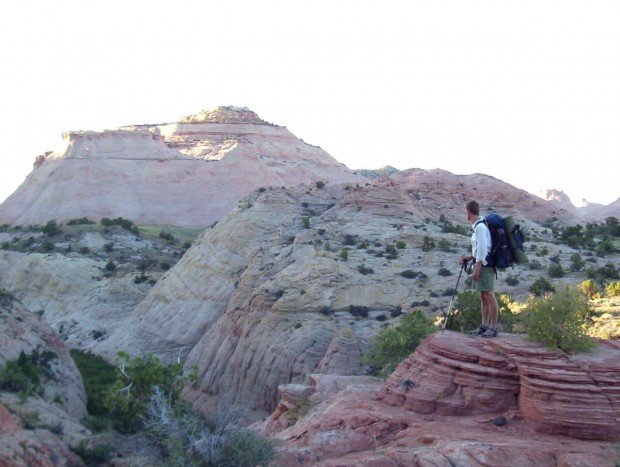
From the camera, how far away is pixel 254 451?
9367 mm

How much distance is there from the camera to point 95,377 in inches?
896

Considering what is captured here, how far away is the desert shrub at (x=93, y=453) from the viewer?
1094cm

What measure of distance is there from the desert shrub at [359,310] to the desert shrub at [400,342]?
5.77 metres

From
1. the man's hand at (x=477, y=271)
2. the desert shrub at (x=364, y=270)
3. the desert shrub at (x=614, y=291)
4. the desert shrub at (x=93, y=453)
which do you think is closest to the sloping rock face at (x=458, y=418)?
the man's hand at (x=477, y=271)

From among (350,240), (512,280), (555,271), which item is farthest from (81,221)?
(555,271)

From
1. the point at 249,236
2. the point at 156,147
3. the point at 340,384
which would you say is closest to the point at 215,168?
the point at 156,147

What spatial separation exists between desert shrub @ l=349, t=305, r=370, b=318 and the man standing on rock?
379 inches

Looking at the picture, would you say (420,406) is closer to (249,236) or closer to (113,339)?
(249,236)

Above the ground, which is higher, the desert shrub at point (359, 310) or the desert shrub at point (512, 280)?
the desert shrub at point (512, 280)

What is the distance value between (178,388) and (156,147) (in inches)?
2247

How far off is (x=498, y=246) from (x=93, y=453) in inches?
257

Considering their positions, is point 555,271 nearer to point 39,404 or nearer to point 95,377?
point 95,377

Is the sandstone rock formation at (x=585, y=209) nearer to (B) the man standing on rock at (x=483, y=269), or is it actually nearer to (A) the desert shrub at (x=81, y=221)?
(A) the desert shrub at (x=81, y=221)

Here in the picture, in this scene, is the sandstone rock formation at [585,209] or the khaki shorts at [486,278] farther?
the sandstone rock formation at [585,209]
